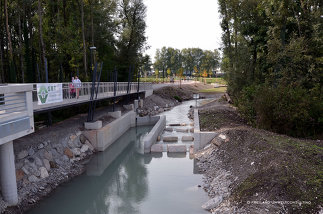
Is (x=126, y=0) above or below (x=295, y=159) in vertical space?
above

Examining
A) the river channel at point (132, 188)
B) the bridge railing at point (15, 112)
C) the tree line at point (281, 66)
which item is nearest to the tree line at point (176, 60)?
the tree line at point (281, 66)

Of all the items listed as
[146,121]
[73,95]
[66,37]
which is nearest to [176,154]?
[73,95]

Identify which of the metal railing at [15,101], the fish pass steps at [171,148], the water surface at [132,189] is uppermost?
the metal railing at [15,101]

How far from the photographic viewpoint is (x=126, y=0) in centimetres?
3828

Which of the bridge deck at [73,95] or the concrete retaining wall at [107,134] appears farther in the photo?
the concrete retaining wall at [107,134]

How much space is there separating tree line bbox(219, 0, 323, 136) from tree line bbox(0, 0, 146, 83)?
14.3 metres

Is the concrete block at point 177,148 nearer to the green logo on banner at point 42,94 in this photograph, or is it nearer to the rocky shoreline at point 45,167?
the rocky shoreline at point 45,167

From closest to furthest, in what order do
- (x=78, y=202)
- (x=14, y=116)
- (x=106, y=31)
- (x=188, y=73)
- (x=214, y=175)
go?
(x=14, y=116)
(x=78, y=202)
(x=214, y=175)
(x=106, y=31)
(x=188, y=73)

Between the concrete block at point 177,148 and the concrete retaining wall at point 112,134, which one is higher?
the concrete retaining wall at point 112,134

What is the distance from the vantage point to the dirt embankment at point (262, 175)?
24.8ft

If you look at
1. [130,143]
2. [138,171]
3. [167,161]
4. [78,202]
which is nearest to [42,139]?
[78,202]

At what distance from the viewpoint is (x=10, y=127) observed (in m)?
8.91

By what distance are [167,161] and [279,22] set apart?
13979 mm

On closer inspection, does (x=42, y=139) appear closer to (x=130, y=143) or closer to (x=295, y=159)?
(x=130, y=143)
